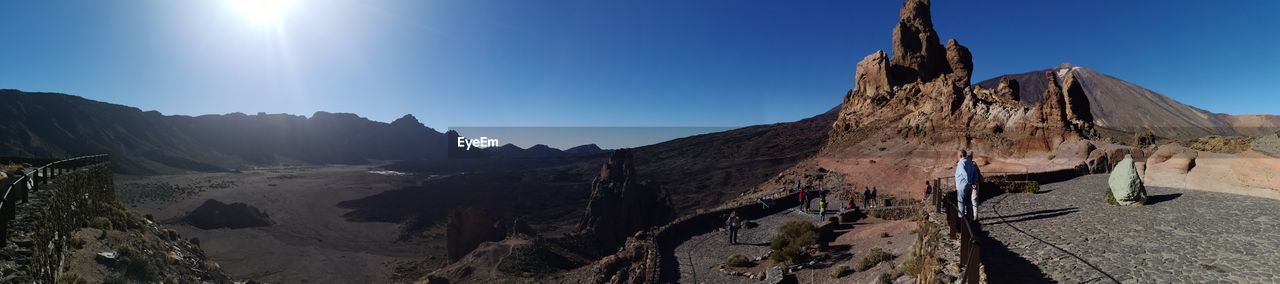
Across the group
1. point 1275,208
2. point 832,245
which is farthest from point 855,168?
point 1275,208

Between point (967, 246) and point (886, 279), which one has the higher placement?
point (967, 246)

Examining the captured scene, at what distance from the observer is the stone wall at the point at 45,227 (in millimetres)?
6125

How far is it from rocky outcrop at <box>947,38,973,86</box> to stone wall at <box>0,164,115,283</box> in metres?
53.3

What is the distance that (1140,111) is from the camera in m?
113

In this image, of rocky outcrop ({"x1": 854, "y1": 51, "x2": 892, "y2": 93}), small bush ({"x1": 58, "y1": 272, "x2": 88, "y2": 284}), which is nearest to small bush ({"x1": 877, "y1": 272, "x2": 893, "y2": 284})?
small bush ({"x1": 58, "y1": 272, "x2": 88, "y2": 284})

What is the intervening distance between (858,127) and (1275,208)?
4041 centimetres

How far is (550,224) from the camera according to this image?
57750 millimetres

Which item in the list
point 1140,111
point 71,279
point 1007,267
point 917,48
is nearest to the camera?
point 1007,267

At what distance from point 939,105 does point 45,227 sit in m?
44.2

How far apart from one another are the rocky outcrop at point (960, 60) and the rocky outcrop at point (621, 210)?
92.2ft

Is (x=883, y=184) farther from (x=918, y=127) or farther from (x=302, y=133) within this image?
(x=302, y=133)

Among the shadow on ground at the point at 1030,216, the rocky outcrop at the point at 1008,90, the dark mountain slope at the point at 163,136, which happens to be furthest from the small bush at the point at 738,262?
the dark mountain slope at the point at 163,136

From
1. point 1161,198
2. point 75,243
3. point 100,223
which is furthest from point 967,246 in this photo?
point 100,223

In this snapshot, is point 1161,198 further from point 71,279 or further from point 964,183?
point 71,279
